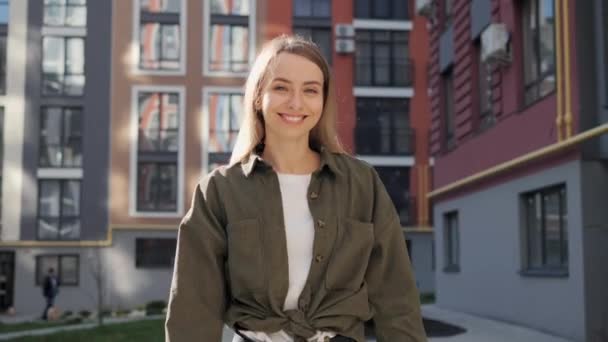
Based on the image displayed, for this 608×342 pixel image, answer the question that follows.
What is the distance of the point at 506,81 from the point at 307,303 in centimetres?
1038

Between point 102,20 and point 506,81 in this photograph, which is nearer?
point 506,81

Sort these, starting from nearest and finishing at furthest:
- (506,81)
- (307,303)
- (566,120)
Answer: (307,303)
(566,120)
(506,81)

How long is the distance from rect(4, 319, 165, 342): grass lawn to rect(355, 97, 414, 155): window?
13.0 m

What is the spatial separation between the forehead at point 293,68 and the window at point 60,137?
84.4ft

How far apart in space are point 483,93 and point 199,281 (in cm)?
1213

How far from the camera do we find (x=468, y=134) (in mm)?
14273

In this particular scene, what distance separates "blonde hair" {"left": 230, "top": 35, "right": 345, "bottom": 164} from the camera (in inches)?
92.8

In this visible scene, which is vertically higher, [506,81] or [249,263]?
[506,81]

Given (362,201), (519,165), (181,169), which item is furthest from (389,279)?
(181,169)

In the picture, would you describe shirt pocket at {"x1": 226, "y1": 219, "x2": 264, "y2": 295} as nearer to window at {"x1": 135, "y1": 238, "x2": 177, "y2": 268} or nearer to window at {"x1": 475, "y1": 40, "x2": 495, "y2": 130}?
window at {"x1": 475, "y1": 40, "x2": 495, "y2": 130}

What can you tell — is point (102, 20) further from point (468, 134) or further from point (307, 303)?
point (307, 303)

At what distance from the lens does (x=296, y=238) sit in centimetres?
231

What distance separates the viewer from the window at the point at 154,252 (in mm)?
26391

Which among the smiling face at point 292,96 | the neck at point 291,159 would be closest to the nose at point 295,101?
the smiling face at point 292,96
